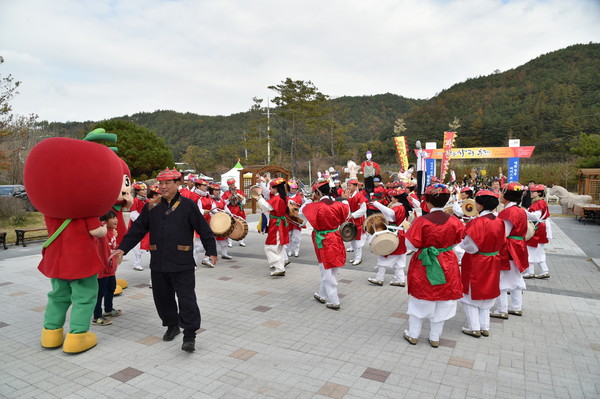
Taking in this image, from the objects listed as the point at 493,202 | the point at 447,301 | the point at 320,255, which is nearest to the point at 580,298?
the point at 493,202

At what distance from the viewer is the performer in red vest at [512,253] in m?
4.92

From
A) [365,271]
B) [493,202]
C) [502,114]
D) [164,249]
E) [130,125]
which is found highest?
[502,114]

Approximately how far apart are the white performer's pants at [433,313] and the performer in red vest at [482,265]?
41cm

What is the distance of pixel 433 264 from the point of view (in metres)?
4.11

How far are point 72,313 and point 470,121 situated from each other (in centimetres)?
6092

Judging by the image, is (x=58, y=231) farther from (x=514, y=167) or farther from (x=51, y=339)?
(x=514, y=167)

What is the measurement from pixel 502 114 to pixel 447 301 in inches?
2359

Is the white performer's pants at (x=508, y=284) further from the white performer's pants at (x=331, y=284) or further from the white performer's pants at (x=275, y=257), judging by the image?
the white performer's pants at (x=275, y=257)

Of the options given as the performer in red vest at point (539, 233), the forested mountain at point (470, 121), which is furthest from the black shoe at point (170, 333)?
the forested mountain at point (470, 121)

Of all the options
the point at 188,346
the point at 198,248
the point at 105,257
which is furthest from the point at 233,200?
the point at 188,346

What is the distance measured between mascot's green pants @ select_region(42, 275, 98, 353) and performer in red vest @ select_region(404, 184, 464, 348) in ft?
11.8

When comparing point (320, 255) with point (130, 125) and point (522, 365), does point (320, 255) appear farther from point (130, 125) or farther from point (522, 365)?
point (130, 125)

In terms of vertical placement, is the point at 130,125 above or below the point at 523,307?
above

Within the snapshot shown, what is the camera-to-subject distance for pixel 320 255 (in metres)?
5.39
